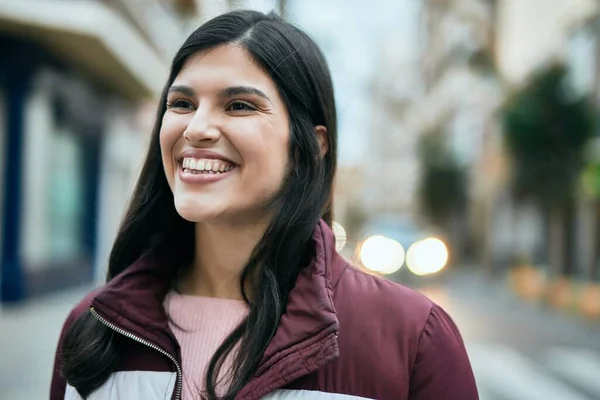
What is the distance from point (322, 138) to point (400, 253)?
14.8m

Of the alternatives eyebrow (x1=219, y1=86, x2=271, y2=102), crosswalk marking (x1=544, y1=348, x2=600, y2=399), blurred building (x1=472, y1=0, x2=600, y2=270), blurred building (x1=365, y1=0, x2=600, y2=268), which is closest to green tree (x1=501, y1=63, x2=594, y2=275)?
blurred building (x1=472, y1=0, x2=600, y2=270)

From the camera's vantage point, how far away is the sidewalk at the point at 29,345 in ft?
20.5

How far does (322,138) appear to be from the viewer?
1817mm

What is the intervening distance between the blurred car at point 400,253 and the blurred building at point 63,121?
5815mm

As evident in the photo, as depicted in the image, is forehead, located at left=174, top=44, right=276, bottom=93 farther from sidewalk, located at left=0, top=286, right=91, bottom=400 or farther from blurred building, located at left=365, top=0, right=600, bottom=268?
blurred building, located at left=365, top=0, right=600, bottom=268

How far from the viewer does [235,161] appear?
66.2 inches

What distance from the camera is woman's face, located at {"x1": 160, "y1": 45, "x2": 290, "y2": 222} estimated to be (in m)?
Result: 1.66

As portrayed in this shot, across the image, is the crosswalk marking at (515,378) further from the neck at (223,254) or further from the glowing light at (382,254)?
the neck at (223,254)

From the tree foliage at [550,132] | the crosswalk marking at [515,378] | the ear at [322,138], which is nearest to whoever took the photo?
the ear at [322,138]

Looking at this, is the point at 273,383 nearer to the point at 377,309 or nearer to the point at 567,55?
the point at 377,309

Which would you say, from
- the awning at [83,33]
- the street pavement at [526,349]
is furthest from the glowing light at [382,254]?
the awning at [83,33]

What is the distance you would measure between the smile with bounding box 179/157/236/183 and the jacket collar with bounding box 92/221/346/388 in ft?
0.93

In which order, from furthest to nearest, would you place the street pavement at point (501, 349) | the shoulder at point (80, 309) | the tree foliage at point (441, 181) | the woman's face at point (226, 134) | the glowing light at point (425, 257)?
the tree foliage at point (441, 181)
the glowing light at point (425, 257)
the street pavement at point (501, 349)
the shoulder at point (80, 309)
the woman's face at point (226, 134)

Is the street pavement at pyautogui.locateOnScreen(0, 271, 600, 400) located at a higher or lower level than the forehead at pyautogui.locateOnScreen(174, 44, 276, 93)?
lower
